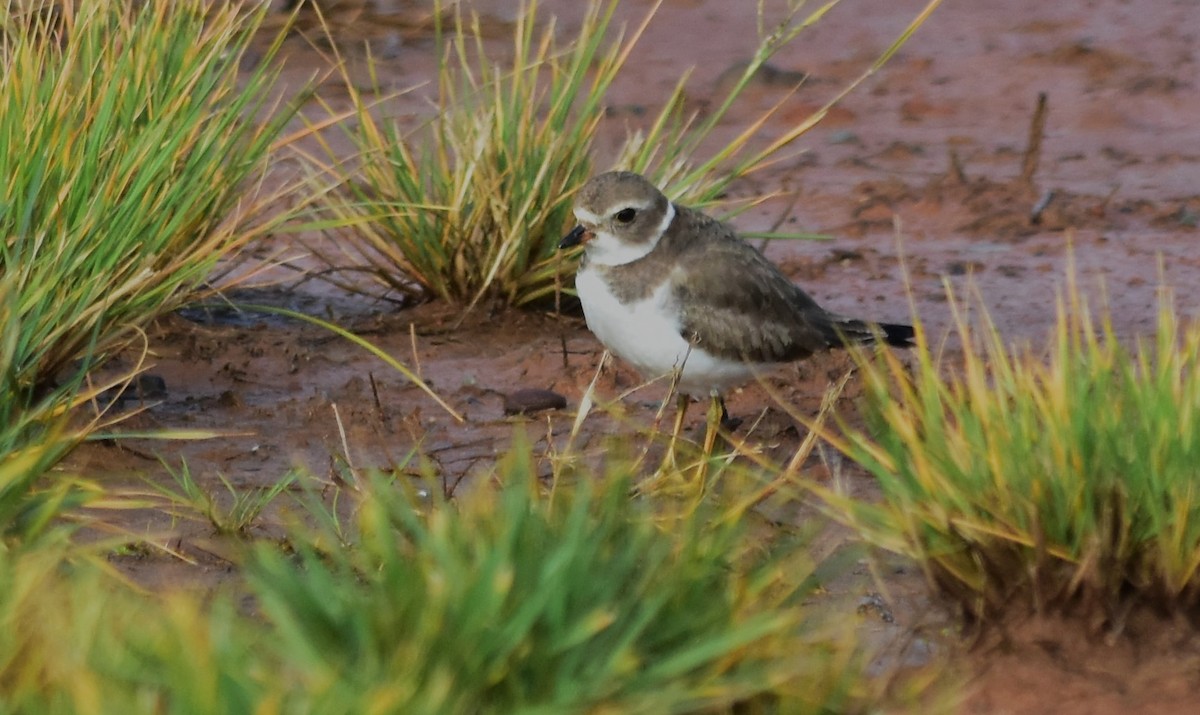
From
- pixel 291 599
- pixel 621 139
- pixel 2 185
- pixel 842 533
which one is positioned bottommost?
pixel 621 139

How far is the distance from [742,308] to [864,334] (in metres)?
0.60

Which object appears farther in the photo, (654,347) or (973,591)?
(654,347)

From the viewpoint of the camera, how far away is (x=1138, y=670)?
3.84 meters

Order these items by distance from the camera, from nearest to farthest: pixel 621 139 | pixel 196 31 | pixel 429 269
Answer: pixel 196 31
pixel 429 269
pixel 621 139

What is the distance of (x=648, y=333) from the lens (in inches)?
216

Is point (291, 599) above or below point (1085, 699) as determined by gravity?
above

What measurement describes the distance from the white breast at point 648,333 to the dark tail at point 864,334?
1.71 ft

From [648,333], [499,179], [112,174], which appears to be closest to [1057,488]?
[648,333]

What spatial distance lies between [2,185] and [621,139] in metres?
A: 5.33

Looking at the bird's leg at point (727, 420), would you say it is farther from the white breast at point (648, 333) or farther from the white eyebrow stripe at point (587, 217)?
the white eyebrow stripe at point (587, 217)

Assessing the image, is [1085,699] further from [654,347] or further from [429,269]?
[429,269]

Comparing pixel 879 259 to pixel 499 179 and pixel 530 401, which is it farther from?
pixel 530 401

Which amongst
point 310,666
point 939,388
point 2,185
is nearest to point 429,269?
point 2,185

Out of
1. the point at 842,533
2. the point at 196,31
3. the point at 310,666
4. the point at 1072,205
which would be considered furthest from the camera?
the point at 1072,205
